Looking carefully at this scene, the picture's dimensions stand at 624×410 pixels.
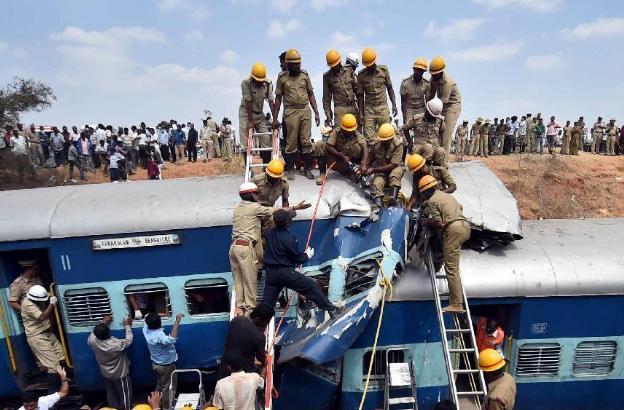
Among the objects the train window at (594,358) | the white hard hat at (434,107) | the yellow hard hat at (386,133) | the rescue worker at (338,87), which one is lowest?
the train window at (594,358)

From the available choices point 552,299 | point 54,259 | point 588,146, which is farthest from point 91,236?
point 588,146

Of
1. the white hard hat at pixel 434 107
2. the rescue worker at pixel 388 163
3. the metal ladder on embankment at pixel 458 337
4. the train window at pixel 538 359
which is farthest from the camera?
the white hard hat at pixel 434 107

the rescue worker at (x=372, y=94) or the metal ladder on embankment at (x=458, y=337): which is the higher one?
the rescue worker at (x=372, y=94)

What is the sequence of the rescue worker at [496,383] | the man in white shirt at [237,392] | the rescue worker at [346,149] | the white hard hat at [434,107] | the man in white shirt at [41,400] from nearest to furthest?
the man in white shirt at [237,392] < the rescue worker at [496,383] < the man in white shirt at [41,400] < the rescue worker at [346,149] < the white hard hat at [434,107]

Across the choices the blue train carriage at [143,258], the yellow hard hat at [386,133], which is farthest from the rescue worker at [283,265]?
the yellow hard hat at [386,133]

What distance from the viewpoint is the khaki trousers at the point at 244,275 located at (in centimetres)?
631

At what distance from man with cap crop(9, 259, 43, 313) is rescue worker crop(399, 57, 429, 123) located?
712 cm

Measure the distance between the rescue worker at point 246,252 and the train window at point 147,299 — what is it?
1628mm

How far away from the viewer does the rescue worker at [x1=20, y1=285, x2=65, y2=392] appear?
7.28m

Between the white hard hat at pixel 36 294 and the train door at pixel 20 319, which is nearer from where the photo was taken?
the white hard hat at pixel 36 294

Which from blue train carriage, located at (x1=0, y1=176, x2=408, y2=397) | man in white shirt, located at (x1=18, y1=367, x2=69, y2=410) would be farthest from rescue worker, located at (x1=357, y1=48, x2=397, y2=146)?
man in white shirt, located at (x1=18, y1=367, x2=69, y2=410)

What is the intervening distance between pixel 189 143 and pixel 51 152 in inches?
205

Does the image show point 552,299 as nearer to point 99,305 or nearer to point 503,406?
point 503,406

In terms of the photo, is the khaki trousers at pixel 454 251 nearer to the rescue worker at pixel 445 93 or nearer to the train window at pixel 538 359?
the train window at pixel 538 359
